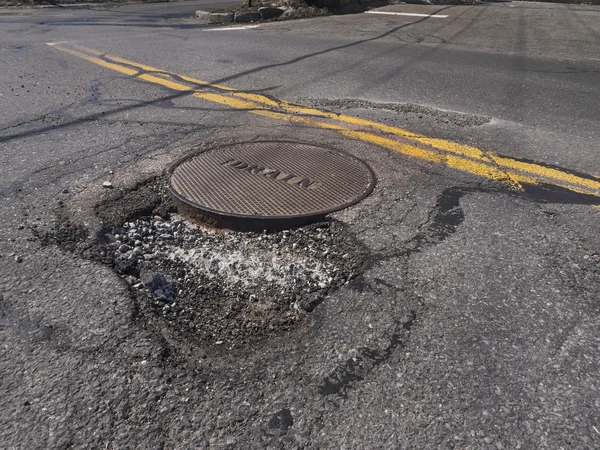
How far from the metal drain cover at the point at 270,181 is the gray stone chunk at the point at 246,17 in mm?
9447

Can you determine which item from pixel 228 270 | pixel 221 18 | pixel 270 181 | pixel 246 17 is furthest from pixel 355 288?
pixel 221 18

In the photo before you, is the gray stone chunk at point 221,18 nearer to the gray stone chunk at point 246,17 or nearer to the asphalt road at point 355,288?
the gray stone chunk at point 246,17

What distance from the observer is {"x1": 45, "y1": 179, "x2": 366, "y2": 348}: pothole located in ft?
6.89

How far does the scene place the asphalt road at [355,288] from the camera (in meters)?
1.62

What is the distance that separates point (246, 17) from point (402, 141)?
957 cm

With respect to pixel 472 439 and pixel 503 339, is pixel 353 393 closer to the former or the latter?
pixel 472 439

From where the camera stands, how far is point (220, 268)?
245 cm

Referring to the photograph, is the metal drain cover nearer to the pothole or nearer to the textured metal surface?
the textured metal surface

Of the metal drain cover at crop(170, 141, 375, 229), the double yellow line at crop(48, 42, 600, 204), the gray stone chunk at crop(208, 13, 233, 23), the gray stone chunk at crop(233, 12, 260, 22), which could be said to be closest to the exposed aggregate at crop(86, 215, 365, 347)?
the metal drain cover at crop(170, 141, 375, 229)

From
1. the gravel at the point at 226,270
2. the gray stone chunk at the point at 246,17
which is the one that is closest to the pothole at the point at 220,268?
the gravel at the point at 226,270

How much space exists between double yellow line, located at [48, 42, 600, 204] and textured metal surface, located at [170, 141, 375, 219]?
2.01ft

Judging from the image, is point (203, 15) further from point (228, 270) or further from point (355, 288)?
point (355, 288)

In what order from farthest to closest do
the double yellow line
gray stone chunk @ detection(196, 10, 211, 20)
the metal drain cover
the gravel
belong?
1. gray stone chunk @ detection(196, 10, 211, 20)
2. the double yellow line
3. the metal drain cover
4. the gravel

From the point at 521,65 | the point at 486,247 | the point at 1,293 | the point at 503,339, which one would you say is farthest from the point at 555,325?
the point at 521,65
